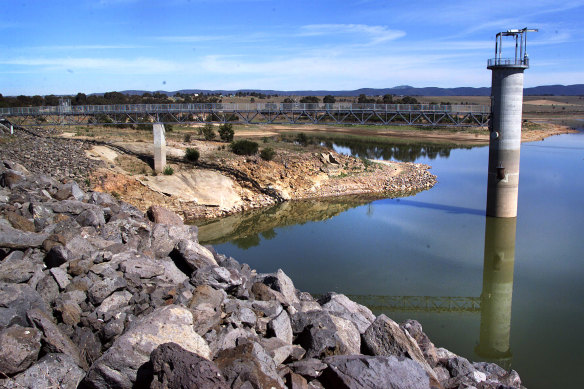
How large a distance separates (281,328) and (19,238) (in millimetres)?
6316

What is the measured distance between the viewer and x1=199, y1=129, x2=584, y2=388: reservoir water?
15.0 m

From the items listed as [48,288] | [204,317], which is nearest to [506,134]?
[204,317]

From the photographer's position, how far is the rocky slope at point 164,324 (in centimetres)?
782

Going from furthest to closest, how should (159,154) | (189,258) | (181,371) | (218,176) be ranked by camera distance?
(218,176)
(159,154)
(189,258)
(181,371)

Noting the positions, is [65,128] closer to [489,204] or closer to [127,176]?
[127,176]

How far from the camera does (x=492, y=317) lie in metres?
17.0

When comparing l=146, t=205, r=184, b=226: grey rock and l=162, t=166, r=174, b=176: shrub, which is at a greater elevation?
l=146, t=205, r=184, b=226: grey rock

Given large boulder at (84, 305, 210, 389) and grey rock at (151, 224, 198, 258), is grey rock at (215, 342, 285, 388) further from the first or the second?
grey rock at (151, 224, 198, 258)

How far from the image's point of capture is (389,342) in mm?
10359

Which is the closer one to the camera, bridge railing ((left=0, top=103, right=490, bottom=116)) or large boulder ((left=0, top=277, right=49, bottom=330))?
large boulder ((left=0, top=277, right=49, bottom=330))

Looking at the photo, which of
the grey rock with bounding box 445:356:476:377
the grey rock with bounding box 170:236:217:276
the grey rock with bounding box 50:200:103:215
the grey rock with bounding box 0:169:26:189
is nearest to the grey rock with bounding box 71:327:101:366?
the grey rock with bounding box 170:236:217:276

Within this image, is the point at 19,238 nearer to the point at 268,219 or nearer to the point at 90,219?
the point at 90,219

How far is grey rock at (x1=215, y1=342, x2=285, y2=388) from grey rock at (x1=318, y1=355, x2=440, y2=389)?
948mm

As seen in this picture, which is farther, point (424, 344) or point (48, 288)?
point (424, 344)
